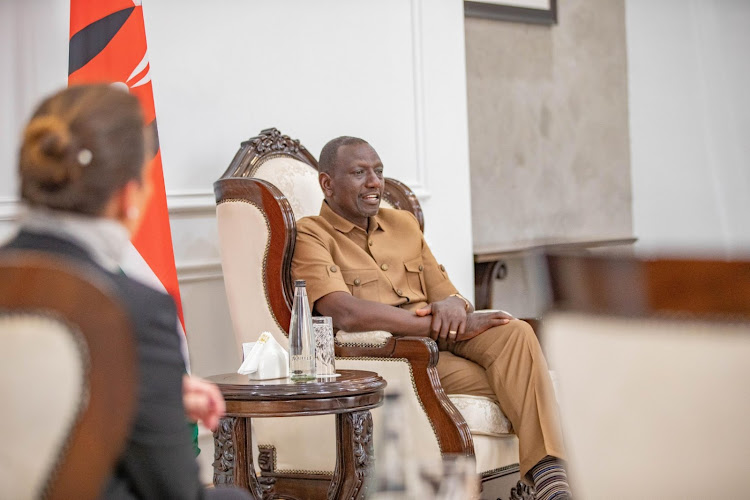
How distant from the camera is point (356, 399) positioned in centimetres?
259

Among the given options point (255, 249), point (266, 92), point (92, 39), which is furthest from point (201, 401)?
point (266, 92)

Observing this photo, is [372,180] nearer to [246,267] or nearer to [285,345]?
[246,267]

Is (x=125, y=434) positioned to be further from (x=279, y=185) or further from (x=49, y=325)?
(x=279, y=185)

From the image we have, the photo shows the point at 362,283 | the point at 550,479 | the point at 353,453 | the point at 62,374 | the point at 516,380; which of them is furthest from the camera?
the point at 362,283

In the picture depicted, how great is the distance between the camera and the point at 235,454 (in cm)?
267

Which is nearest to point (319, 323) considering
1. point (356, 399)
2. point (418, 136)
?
point (356, 399)

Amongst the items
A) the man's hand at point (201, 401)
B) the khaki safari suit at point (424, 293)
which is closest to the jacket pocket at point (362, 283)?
the khaki safari suit at point (424, 293)

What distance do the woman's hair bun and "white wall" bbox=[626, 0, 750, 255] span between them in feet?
19.1

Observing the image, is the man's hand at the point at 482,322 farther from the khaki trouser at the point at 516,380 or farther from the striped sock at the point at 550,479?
the striped sock at the point at 550,479

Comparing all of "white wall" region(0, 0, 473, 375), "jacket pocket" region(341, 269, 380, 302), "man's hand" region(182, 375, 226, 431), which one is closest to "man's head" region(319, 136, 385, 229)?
"jacket pocket" region(341, 269, 380, 302)

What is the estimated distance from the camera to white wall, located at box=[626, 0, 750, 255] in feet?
21.8

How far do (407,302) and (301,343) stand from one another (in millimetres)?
779

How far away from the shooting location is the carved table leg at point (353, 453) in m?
2.65

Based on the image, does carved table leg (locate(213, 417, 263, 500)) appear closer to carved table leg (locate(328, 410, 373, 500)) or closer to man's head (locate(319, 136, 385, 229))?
carved table leg (locate(328, 410, 373, 500))
